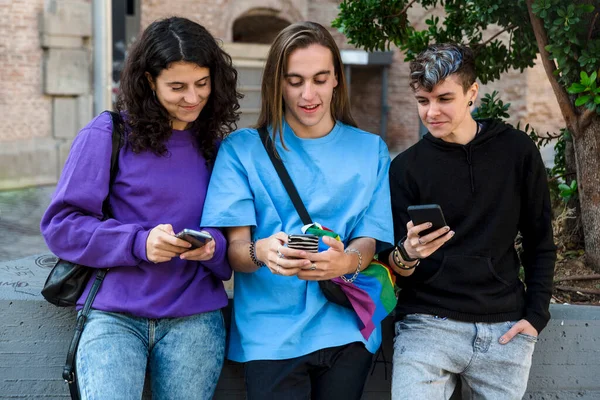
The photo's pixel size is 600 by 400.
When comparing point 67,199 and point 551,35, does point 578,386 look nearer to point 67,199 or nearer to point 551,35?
point 551,35

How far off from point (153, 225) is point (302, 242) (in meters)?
0.61

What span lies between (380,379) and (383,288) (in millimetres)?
589

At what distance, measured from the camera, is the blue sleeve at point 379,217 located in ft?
10.4

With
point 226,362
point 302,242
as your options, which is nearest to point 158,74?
point 302,242

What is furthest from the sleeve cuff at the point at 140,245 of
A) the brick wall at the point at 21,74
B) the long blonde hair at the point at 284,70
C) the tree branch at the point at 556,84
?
the brick wall at the point at 21,74

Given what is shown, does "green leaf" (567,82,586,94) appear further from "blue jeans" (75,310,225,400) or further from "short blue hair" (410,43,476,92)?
"blue jeans" (75,310,225,400)

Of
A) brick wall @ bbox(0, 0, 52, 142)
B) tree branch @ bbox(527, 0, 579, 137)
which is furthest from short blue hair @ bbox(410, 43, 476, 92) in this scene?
brick wall @ bbox(0, 0, 52, 142)

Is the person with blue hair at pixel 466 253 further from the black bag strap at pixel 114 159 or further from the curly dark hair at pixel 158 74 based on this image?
the black bag strap at pixel 114 159

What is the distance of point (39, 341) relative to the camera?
3578mm

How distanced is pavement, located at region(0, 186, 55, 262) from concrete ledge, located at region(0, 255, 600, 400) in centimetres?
489

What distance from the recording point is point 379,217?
321 cm

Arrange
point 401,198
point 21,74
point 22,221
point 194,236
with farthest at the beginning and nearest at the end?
point 21,74, point 22,221, point 401,198, point 194,236

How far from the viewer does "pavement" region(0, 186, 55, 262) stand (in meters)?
8.82

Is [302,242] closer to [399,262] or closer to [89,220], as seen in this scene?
[399,262]
